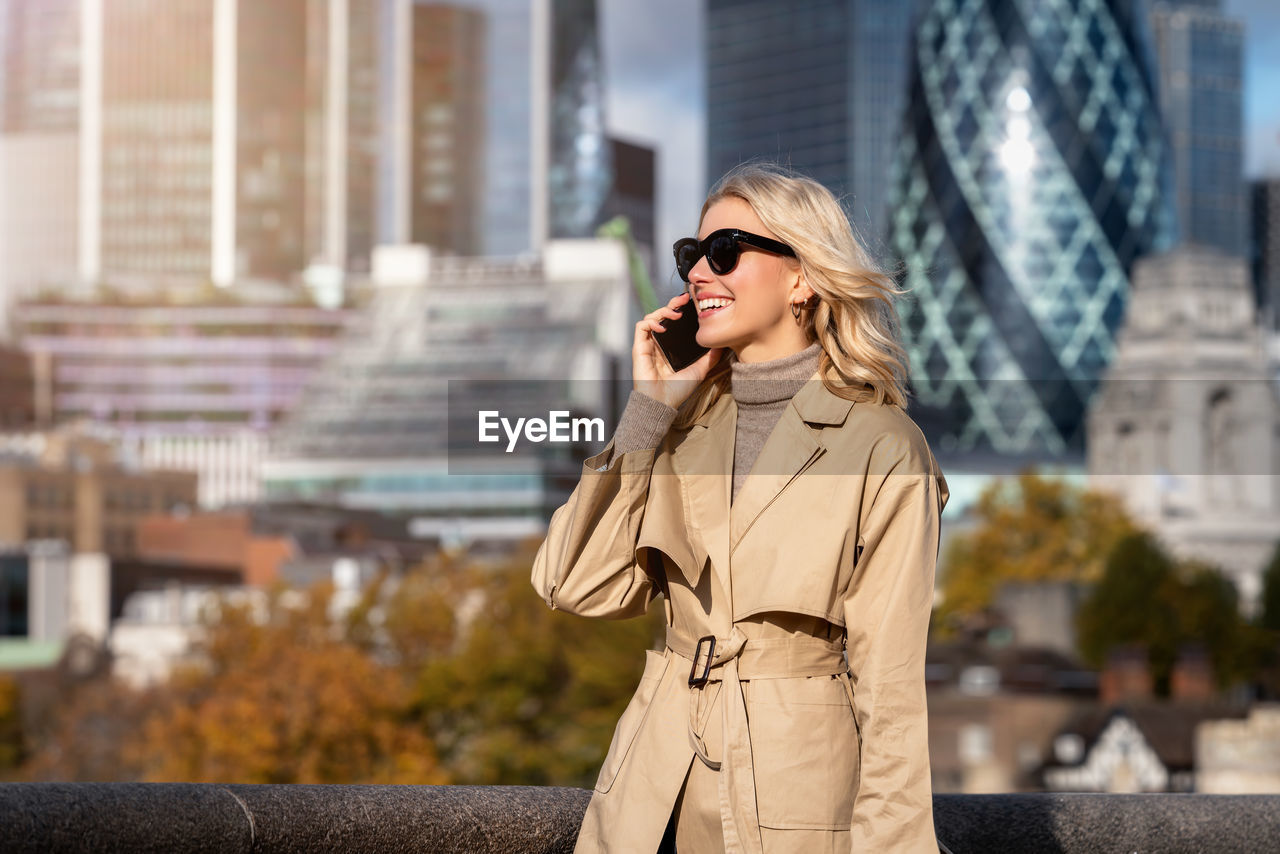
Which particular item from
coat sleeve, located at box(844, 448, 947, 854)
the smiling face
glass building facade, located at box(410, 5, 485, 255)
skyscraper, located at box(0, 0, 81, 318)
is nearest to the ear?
the smiling face

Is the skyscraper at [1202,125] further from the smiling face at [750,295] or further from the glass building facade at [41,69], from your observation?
the smiling face at [750,295]

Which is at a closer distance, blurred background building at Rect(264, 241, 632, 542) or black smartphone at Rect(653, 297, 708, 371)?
black smartphone at Rect(653, 297, 708, 371)

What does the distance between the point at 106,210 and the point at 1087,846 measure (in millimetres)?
149937

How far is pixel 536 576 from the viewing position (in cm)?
320

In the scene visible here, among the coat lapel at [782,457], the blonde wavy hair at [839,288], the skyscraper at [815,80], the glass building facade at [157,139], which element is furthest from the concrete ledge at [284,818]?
the glass building facade at [157,139]

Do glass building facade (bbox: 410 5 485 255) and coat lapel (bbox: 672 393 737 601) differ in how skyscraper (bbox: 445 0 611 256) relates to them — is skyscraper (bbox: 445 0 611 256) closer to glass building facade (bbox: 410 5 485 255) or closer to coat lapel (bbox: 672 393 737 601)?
glass building facade (bbox: 410 5 485 255)

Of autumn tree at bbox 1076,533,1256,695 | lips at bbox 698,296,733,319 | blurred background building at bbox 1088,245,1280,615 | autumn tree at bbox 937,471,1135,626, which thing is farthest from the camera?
blurred background building at bbox 1088,245,1280,615

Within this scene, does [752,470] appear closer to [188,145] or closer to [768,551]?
[768,551]

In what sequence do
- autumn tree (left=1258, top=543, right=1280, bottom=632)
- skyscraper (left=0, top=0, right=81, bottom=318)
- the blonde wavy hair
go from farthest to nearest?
skyscraper (left=0, top=0, right=81, bottom=318) < autumn tree (left=1258, top=543, right=1280, bottom=632) < the blonde wavy hair

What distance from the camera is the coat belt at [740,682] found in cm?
288

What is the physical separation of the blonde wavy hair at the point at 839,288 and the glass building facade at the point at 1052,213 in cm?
10784

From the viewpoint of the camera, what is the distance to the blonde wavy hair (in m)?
3.11

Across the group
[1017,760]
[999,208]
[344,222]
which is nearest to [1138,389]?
[999,208]

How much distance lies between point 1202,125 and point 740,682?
158 metres
